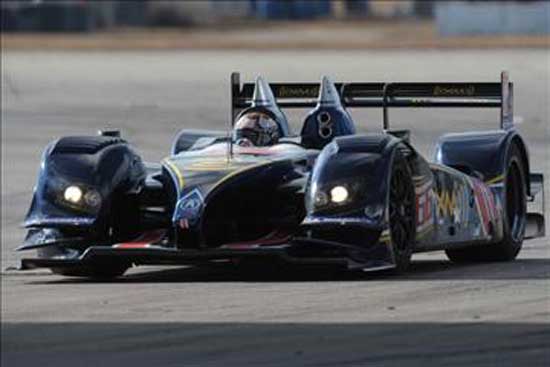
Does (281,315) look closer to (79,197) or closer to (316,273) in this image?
(316,273)

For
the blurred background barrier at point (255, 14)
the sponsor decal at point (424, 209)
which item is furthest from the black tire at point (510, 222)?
the blurred background barrier at point (255, 14)

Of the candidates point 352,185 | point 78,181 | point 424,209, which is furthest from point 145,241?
point 424,209

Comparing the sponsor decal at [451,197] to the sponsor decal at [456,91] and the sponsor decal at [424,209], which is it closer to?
the sponsor decal at [424,209]

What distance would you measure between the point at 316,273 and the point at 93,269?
1.46 meters

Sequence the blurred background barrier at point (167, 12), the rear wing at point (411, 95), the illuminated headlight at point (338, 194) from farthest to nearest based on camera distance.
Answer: the blurred background barrier at point (167, 12), the rear wing at point (411, 95), the illuminated headlight at point (338, 194)

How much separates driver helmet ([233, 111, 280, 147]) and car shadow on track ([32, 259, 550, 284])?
34.4 inches

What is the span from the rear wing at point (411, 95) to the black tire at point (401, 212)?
2.00 metres

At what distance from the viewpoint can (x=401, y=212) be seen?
38.1ft

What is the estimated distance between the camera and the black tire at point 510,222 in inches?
521

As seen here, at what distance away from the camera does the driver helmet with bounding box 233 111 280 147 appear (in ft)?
41.4
